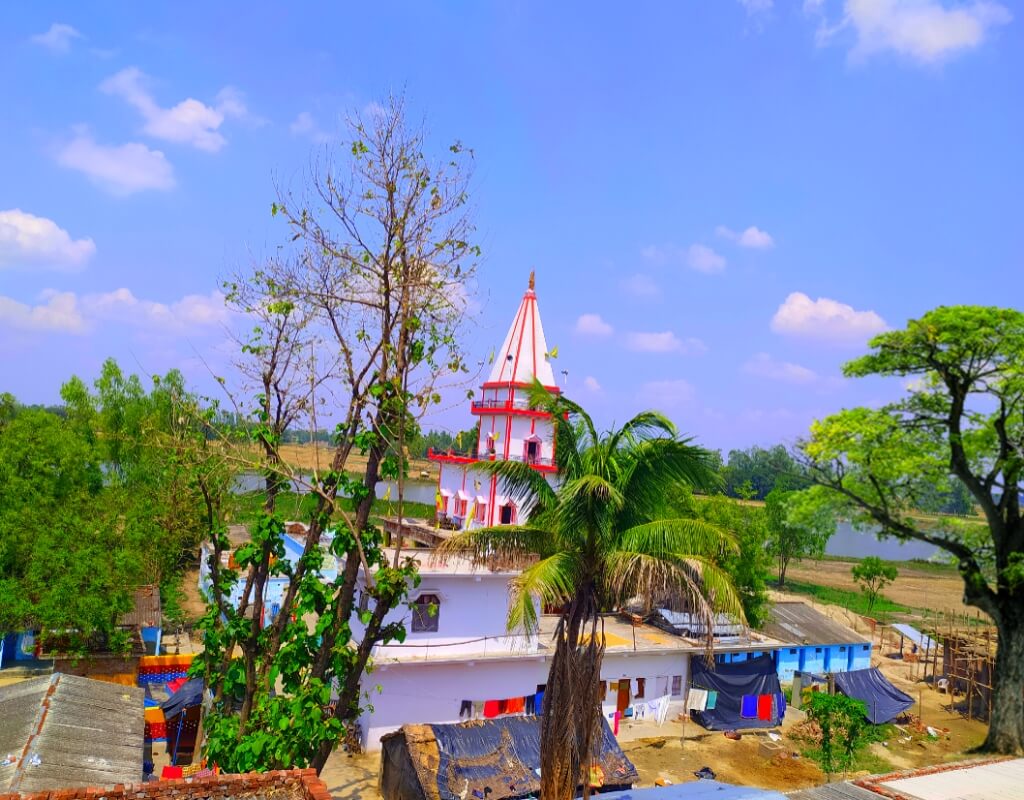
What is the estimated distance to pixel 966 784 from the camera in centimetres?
1362

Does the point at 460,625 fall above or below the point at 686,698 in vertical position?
above

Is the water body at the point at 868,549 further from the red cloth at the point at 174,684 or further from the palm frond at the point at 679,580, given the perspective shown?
the palm frond at the point at 679,580

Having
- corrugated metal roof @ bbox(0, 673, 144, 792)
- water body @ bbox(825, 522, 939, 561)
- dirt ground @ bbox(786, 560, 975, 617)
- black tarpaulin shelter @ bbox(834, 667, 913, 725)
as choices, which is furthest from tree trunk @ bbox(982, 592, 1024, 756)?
water body @ bbox(825, 522, 939, 561)

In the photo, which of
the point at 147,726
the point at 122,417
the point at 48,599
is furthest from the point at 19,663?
the point at 122,417

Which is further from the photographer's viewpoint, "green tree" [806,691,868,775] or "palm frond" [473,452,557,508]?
"green tree" [806,691,868,775]

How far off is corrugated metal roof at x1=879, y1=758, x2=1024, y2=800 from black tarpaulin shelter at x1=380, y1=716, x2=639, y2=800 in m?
5.32

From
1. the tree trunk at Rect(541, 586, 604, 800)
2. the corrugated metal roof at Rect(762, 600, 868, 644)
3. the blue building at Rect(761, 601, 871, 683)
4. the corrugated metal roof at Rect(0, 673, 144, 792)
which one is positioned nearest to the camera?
the tree trunk at Rect(541, 586, 604, 800)

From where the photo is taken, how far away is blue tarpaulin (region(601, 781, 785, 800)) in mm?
13211

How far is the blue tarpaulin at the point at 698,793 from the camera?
1321 centimetres

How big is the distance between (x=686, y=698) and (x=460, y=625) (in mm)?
7999

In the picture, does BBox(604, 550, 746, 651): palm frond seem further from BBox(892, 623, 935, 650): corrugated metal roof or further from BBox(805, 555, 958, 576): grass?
BBox(805, 555, 958, 576): grass

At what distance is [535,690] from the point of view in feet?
67.4

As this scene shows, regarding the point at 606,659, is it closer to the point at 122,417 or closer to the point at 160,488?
the point at 160,488

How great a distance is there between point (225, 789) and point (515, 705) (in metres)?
14.6
